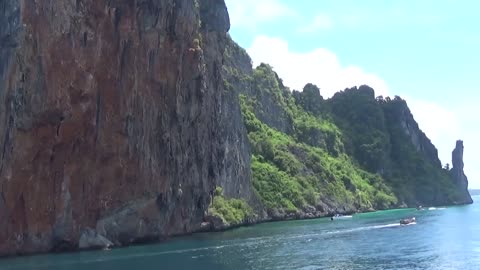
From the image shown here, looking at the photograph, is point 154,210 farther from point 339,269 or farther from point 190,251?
point 339,269

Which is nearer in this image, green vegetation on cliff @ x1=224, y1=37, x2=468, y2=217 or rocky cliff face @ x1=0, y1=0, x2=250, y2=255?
rocky cliff face @ x1=0, y1=0, x2=250, y2=255

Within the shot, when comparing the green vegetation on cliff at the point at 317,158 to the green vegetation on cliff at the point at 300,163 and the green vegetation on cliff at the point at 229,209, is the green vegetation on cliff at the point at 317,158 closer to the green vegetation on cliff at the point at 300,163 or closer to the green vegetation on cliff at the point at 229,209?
the green vegetation on cliff at the point at 300,163

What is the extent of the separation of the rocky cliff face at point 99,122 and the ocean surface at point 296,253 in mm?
5029

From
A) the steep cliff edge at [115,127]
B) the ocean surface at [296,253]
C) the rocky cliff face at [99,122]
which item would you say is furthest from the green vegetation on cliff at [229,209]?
the ocean surface at [296,253]

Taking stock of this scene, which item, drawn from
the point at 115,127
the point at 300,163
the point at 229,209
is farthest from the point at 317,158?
the point at 115,127

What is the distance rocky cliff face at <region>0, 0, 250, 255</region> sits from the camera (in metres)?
70.2

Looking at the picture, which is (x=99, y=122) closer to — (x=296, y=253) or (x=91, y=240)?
(x=91, y=240)

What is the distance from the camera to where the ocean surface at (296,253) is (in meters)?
58.7

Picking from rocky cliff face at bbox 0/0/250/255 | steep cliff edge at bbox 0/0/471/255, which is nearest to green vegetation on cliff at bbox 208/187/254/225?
steep cliff edge at bbox 0/0/471/255

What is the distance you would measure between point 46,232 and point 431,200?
13282 centimetres

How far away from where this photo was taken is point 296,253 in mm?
67000

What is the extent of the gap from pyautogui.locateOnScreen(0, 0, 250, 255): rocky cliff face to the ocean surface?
5.03m

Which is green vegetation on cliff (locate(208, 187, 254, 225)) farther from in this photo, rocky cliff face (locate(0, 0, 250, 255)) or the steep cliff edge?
rocky cliff face (locate(0, 0, 250, 255))

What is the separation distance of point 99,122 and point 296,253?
27.5m
